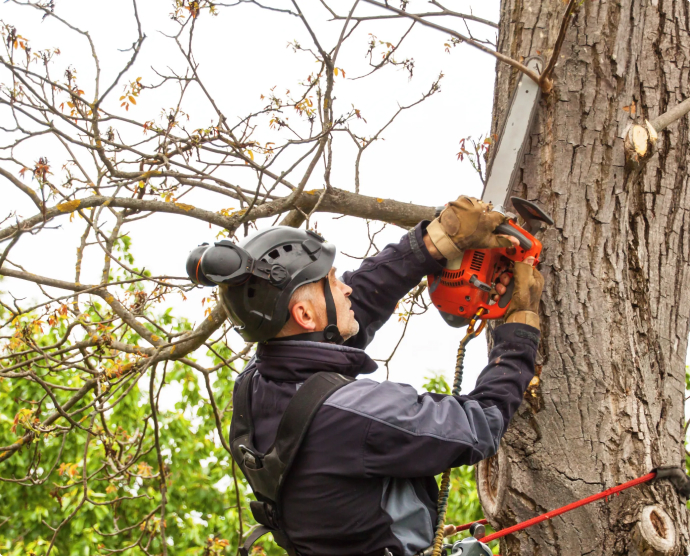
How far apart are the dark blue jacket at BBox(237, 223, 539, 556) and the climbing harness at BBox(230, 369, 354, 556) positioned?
0.10 ft

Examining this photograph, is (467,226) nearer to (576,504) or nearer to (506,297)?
(506,297)

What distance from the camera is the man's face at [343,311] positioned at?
198cm

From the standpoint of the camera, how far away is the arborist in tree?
5.42 feet

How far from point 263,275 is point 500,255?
79cm

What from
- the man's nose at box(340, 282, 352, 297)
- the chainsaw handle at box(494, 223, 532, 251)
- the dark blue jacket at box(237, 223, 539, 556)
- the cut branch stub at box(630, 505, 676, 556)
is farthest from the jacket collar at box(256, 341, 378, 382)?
the cut branch stub at box(630, 505, 676, 556)

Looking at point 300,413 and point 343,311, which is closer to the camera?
point 300,413

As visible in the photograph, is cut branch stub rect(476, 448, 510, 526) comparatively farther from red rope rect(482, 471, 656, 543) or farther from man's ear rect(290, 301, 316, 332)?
man's ear rect(290, 301, 316, 332)

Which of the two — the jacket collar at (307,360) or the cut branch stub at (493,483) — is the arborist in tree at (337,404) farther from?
the cut branch stub at (493,483)

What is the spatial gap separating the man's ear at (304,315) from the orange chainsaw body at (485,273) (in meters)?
0.48

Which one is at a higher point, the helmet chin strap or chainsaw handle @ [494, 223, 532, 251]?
chainsaw handle @ [494, 223, 532, 251]

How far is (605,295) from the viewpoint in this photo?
6.93 ft

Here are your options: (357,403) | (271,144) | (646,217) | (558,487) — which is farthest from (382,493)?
(271,144)

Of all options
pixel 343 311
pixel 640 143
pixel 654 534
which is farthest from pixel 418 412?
pixel 640 143

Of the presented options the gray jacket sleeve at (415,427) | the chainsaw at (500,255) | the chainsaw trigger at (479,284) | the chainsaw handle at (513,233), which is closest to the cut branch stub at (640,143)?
the chainsaw at (500,255)
